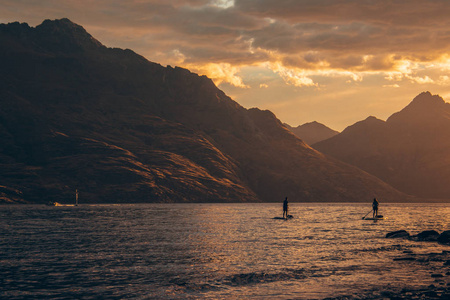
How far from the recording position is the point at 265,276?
112 ft

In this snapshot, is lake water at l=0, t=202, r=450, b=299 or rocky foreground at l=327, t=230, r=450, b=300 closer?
rocky foreground at l=327, t=230, r=450, b=300

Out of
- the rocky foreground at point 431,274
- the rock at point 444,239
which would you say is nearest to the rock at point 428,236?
the rocky foreground at point 431,274

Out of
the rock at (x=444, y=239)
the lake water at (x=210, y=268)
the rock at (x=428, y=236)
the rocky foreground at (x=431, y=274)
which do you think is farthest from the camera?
the rock at (x=428, y=236)

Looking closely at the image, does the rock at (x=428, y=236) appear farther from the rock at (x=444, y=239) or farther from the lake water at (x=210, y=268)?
the lake water at (x=210, y=268)

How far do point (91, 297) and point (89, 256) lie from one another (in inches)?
770

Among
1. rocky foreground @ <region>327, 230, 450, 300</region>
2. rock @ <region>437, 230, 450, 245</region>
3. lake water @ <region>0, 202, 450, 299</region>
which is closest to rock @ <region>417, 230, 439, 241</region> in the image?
rocky foreground @ <region>327, 230, 450, 300</region>

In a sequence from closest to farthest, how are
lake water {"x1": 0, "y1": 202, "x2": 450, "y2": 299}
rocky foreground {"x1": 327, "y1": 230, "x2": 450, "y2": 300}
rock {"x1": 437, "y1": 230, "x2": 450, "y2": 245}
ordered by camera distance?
rocky foreground {"x1": 327, "y1": 230, "x2": 450, "y2": 300} → lake water {"x1": 0, "y1": 202, "x2": 450, "y2": 299} → rock {"x1": 437, "y1": 230, "x2": 450, "y2": 245}

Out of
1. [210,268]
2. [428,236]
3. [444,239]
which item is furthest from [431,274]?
[428,236]

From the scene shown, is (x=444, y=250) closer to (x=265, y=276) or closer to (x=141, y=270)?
(x=265, y=276)

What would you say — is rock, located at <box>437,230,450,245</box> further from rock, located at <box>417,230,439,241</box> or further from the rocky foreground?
rock, located at <box>417,230,439,241</box>

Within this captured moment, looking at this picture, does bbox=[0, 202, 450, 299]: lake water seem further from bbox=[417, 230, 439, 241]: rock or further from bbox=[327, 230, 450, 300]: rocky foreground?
bbox=[417, 230, 439, 241]: rock

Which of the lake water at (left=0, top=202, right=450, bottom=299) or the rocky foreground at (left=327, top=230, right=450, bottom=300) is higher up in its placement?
the rocky foreground at (left=327, top=230, right=450, bottom=300)

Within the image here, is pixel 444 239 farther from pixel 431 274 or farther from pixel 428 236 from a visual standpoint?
pixel 431 274

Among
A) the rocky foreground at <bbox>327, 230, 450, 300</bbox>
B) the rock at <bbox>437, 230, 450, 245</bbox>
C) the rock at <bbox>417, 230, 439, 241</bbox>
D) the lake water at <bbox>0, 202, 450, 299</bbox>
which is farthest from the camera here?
the rock at <bbox>417, 230, 439, 241</bbox>
